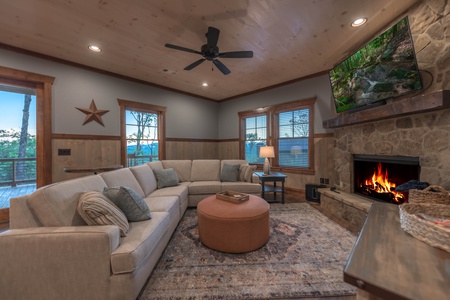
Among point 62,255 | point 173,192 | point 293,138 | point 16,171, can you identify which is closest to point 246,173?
point 173,192

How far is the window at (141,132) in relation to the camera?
4.39 metres

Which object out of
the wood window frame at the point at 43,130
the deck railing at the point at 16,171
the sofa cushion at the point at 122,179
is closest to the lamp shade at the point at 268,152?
the sofa cushion at the point at 122,179

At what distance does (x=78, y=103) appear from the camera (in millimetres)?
3699

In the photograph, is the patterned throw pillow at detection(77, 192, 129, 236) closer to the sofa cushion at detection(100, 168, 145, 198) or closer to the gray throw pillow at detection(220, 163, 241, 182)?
the sofa cushion at detection(100, 168, 145, 198)

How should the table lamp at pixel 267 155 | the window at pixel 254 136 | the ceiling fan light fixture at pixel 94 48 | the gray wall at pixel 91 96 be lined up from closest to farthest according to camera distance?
1. the ceiling fan light fixture at pixel 94 48
2. the gray wall at pixel 91 96
3. the table lamp at pixel 267 155
4. the window at pixel 254 136

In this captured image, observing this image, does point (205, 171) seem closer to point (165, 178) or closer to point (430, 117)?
point (165, 178)

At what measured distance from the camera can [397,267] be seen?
2.15 feet

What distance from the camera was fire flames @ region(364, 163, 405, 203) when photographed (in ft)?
8.86

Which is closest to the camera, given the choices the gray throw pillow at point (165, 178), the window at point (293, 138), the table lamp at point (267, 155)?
the gray throw pillow at point (165, 178)

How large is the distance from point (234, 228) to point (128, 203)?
1121 millimetres

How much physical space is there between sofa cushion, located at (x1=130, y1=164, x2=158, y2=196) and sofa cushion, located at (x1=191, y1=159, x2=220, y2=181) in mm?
934

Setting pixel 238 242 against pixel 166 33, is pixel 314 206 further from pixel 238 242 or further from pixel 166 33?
pixel 166 33

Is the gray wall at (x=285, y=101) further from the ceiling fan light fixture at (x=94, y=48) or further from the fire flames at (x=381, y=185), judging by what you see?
the ceiling fan light fixture at (x=94, y=48)

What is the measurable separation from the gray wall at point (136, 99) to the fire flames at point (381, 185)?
4.78ft
